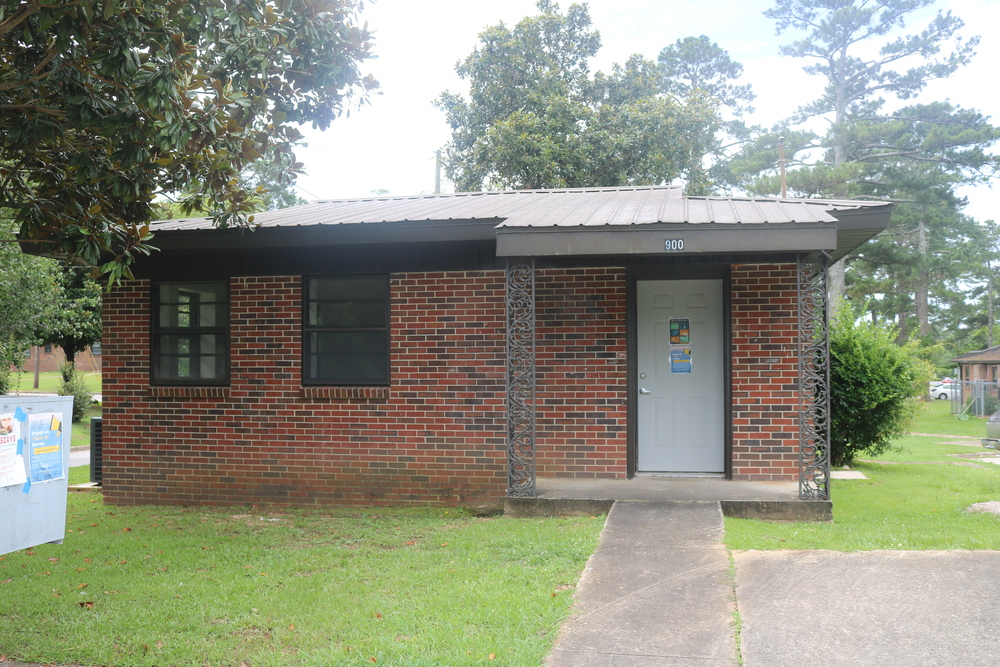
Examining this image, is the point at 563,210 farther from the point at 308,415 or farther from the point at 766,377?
the point at 308,415

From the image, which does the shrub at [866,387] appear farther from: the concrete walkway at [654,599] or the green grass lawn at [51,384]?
the green grass lawn at [51,384]

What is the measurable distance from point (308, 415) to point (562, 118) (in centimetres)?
1437

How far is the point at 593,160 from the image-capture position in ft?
69.2

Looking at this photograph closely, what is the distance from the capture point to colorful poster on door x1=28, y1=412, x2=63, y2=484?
5.04 meters

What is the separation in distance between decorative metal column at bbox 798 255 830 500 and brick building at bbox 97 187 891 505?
37 millimetres

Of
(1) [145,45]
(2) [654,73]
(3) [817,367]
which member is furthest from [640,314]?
(2) [654,73]

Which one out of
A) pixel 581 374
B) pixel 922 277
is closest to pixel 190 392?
pixel 581 374

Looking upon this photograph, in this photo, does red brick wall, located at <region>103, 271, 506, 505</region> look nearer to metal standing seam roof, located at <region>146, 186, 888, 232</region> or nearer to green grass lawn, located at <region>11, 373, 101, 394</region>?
metal standing seam roof, located at <region>146, 186, 888, 232</region>

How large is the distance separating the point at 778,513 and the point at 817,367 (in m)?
1.48

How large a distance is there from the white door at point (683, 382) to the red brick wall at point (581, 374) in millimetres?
349

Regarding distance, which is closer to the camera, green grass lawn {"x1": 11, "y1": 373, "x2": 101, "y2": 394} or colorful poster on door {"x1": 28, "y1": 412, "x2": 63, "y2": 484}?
colorful poster on door {"x1": 28, "y1": 412, "x2": 63, "y2": 484}

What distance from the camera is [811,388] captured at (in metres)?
7.73

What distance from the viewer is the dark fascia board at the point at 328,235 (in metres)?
8.10

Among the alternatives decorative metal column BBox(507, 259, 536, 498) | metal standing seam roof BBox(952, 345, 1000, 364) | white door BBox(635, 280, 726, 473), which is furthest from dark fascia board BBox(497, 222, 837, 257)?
metal standing seam roof BBox(952, 345, 1000, 364)
